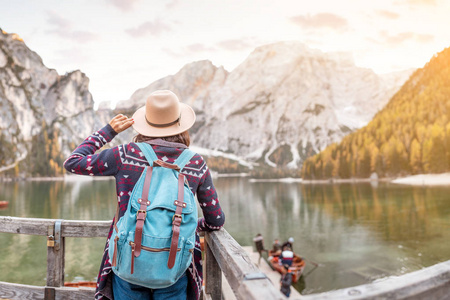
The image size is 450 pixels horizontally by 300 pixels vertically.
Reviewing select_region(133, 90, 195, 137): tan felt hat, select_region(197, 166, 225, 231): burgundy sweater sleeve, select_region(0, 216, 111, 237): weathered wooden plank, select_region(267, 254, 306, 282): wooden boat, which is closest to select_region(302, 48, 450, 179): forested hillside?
select_region(267, 254, 306, 282): wooden boat

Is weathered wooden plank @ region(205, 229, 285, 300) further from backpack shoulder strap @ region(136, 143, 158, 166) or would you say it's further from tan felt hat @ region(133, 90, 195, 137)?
tan felt hat @ region(133, 90, 195, 137)

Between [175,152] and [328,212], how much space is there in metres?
63.2

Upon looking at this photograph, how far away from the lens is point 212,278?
11.1 ft

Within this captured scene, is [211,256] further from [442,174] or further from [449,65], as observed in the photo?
[449,65]

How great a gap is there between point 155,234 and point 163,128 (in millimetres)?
835

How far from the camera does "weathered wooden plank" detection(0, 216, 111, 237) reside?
353 cm

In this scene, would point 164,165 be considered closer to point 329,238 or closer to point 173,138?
point 173,138

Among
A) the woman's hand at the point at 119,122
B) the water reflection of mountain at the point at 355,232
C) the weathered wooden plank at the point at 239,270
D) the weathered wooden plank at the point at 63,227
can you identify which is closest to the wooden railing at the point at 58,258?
the weathered wooden plank at the point at 63,227

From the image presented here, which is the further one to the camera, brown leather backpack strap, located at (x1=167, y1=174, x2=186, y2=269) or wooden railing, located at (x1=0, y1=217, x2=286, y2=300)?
wooden railing, located at (x1=0, y1=217, x2=286, y2=300)

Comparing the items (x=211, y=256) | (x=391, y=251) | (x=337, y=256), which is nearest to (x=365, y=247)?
(x=391, y=251)

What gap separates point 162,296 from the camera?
2.45 meters

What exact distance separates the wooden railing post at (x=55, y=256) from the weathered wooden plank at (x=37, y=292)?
10 cm

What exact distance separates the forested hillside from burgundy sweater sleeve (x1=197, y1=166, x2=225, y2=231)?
125m

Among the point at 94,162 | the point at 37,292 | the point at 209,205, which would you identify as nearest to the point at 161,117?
the point at 94,162
